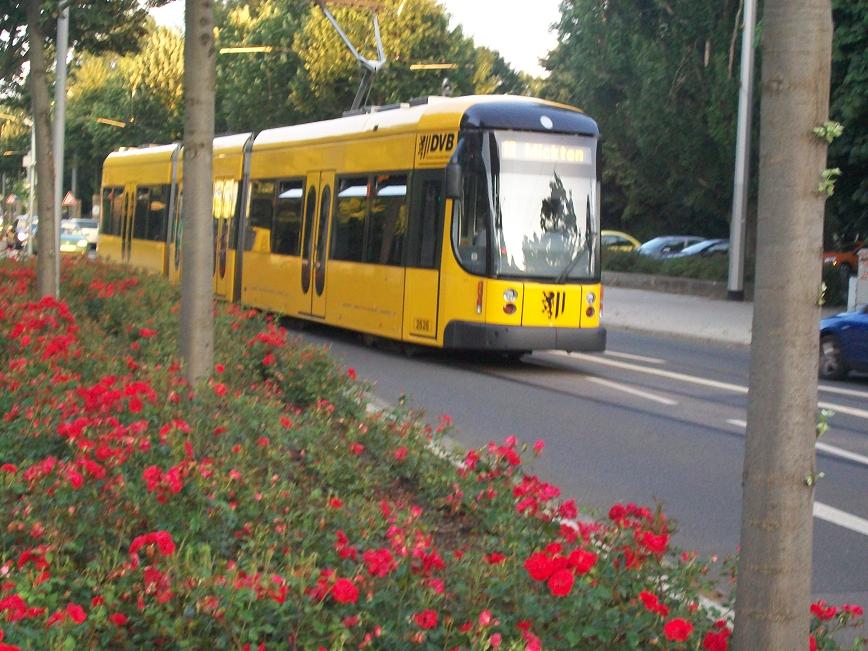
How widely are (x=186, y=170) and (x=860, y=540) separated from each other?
4.70m

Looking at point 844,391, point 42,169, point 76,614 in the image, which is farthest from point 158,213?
point 76,614

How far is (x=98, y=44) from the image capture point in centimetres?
1972

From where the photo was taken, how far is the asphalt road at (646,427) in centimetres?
873

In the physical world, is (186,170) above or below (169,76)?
below

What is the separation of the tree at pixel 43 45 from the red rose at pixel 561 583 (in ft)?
34.5

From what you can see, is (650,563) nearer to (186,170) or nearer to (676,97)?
(186,170)

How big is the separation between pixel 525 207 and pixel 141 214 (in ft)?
50.1

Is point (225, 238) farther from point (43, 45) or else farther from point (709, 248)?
point (709, 248)

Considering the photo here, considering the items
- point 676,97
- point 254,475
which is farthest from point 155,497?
point 676,97

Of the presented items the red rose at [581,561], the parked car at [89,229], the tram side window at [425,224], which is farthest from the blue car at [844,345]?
the parked car at [89,229]

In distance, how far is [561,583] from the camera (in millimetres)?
4410

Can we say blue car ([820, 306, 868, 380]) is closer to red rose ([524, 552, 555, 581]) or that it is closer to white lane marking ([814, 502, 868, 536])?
white lane marking ([814, 502, 868, 536])

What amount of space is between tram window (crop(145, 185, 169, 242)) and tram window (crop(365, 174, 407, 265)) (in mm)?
10313

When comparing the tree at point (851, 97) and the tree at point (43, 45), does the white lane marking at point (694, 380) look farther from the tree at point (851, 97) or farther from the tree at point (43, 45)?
the tree at point (851, 97)
